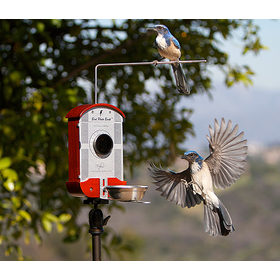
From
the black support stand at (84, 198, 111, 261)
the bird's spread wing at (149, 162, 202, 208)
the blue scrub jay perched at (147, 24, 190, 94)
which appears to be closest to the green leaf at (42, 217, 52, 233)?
the black support stand at (84, 198, 111, 261)

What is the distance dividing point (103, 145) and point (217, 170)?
470 millimetres

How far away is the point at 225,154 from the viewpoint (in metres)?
0.99

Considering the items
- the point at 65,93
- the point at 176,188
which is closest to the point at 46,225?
the point at 65,93

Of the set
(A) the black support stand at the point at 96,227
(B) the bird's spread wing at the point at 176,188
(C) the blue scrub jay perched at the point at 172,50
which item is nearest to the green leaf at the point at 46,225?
(A) the black support stand at the point at 96,227

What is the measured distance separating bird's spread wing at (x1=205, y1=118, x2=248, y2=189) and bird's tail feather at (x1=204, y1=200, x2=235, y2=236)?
2.5 inches

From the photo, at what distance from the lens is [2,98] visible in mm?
2430

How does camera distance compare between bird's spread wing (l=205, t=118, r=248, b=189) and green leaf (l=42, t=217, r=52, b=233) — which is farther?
green leaf (l=42, t=217, r=52, b=233)

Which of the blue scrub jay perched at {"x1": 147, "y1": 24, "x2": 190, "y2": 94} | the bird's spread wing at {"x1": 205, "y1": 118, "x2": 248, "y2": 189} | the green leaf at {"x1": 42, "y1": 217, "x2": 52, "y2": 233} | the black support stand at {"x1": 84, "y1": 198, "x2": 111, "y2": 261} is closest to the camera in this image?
the bird's spread wing at {"x1": 205, "y1": 118, "x2": 248, "y2": 189}

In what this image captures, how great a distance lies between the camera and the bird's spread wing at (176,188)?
106 centimetres

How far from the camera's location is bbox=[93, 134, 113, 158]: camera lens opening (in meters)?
1.32

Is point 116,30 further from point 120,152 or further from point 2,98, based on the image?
point 120,152

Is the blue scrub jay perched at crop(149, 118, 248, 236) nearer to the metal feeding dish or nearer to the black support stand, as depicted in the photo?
the metal feeding dish

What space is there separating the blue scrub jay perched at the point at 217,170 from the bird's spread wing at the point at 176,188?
0.02 m

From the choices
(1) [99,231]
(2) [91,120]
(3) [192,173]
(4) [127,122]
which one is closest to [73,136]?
(2) [91,120]
